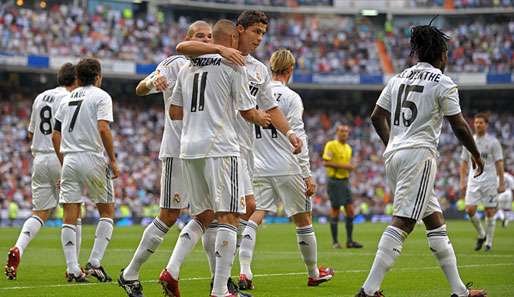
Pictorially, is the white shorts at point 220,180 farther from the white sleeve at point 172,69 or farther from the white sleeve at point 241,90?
the white sleeve at point 172,69

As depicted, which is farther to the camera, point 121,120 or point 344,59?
point 344,59

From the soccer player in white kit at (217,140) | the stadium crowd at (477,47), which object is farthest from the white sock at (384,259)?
the stadium crowd at (477,47)

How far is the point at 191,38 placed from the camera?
9.82m

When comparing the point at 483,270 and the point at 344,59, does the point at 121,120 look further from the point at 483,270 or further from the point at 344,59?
the point at 483,270

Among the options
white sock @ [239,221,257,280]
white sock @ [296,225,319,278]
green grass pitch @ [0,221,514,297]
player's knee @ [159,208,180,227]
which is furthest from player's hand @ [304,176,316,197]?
player's knee @ [159,208,180,227]

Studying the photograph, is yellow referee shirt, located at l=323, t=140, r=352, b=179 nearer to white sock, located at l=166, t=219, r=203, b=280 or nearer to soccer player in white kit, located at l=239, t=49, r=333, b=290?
soccer player in white kit, located at l=239, t=49, r=333, b=290

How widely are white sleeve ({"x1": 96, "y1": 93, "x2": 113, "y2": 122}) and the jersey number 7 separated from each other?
393 centimetres

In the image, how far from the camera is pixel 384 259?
8.65 metres

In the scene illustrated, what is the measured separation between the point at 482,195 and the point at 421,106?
10.6 meters

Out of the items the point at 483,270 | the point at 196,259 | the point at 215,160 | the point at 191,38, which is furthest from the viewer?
the point at 196,259

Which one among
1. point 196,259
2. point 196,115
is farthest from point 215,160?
point 196,259

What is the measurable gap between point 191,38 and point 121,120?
34104 millimetres

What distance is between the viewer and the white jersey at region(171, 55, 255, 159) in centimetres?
861

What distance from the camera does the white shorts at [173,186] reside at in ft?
30.9
